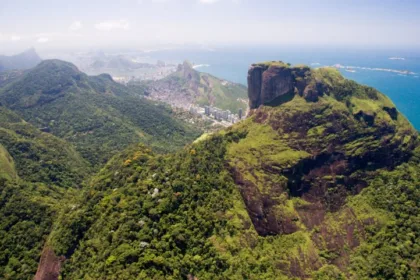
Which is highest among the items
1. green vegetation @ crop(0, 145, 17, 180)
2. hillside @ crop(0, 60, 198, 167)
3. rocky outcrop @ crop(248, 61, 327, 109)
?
rocky outcrop @ crop(248, 61, 327, 109)

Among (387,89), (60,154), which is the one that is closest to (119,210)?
(60,154)

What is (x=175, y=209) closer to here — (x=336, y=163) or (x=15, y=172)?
(x=336, y=163)

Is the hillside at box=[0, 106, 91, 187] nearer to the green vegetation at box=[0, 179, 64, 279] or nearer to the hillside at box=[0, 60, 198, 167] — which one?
the hillside at box=[0, 60, 198, 167]

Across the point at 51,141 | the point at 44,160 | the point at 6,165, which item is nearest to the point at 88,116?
the point at 51,141

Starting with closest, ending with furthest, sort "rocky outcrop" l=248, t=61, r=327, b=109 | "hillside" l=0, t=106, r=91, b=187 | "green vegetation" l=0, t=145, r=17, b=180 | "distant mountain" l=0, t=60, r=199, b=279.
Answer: "distant mountain" l=0, t=60, r=199, b=279, "rocky outcrop" l=248, t=61, r=327, b=109, "green vegetation" l=0, t=145, r=17, b=180, "hillside" l=0, t=106, r=91, b=187

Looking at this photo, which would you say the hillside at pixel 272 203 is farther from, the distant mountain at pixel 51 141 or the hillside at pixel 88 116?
the hillside at pixel 88 116

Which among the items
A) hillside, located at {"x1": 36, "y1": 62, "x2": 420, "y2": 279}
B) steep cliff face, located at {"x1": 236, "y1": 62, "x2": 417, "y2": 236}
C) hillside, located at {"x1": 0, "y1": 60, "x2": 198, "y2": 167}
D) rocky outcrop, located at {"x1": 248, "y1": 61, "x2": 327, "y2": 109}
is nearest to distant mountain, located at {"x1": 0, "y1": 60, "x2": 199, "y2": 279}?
hillside, located at {"x1": 0, "y1": 60, "x2": 198, "y2": 167}

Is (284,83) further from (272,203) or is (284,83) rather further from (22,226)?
(22,226)
